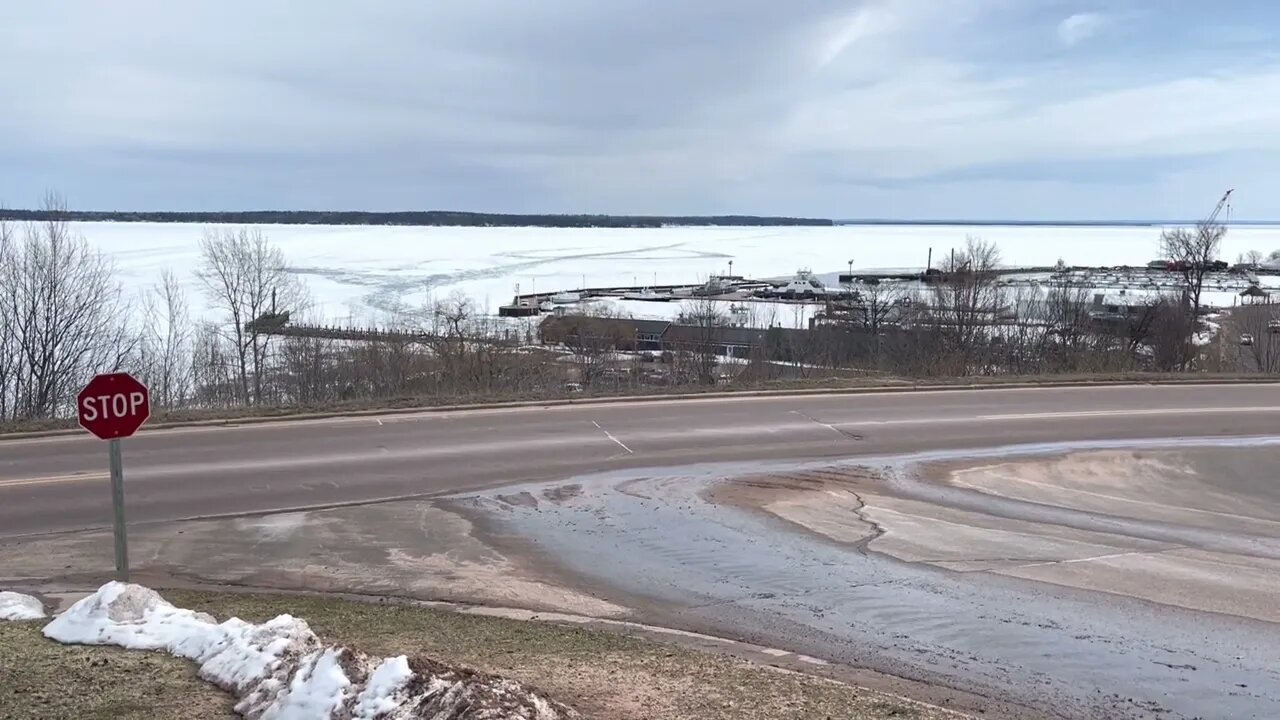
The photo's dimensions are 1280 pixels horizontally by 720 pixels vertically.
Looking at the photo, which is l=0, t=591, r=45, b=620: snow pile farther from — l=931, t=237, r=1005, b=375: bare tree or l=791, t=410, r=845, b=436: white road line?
l=931, t=237, r=1005, b=375: bare tree

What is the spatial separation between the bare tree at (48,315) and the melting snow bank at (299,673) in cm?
2395

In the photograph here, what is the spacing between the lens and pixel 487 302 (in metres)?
54.7

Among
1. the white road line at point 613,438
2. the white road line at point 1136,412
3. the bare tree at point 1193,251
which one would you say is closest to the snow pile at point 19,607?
the white road line at point 613,438

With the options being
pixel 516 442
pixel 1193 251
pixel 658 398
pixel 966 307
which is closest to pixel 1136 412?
pixel 658 398

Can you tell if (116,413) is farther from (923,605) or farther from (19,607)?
(923,605)

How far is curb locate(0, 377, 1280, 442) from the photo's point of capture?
15.8m

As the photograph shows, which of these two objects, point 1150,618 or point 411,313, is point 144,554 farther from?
point 411,313

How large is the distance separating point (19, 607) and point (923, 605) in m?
7.34

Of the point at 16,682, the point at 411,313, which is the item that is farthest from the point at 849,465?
the point at 411,313

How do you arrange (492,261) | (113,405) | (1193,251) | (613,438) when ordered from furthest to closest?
(492,261)
(1193,251)
(613,438)
(113,405)

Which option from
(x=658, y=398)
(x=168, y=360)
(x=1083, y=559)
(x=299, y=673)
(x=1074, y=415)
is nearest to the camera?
(x=299, y=673)

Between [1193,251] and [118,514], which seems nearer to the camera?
[118,514]

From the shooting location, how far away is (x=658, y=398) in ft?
61.9

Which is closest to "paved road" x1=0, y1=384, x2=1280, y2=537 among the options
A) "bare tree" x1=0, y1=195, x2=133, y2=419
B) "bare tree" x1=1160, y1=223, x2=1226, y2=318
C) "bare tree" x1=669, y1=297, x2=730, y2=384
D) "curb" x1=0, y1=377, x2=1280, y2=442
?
"curb" x1=0, y1=377, x2=1280, y2=442
